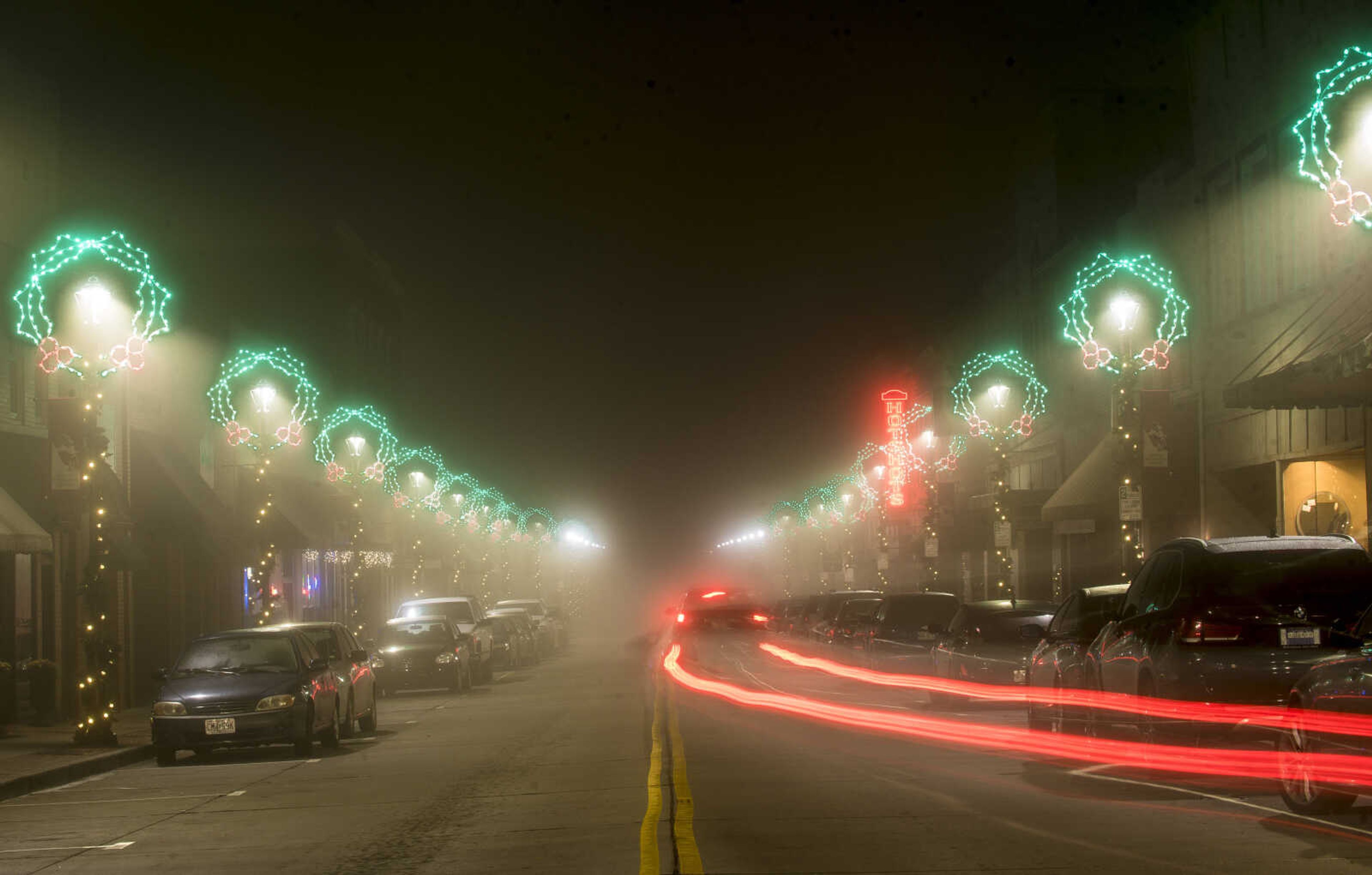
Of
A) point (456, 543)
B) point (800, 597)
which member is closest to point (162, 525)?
point (800, 597)

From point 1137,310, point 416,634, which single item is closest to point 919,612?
point 1137,310

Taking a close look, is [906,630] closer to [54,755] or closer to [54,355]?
[54,755]

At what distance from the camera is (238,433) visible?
114ft

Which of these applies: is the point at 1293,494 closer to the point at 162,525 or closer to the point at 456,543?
the point at 162,525

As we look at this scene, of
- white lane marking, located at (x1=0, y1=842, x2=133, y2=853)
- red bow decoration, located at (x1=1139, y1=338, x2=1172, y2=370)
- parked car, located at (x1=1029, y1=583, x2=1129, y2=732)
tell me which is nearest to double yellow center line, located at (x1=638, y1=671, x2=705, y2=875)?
white lane marking, located at (x1=0, y1=842, x2=133, y2=853)

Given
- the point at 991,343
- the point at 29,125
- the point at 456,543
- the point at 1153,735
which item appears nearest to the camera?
the point at 1153,735

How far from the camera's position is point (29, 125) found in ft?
91.7

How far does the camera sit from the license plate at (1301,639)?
44.2 feet

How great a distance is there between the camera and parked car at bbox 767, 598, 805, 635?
57.7 meters

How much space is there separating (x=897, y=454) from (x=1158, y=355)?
1291 inches

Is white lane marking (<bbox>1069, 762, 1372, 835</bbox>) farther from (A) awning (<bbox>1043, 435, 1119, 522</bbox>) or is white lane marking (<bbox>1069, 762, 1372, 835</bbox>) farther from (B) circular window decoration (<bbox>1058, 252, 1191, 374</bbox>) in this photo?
(A) awning (<bbox>1043, 435, 1119, 522</bbox>)

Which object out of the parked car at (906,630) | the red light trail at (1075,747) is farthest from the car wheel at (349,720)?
the parked car at (906,630)

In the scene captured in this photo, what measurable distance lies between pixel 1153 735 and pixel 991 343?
41.8 m

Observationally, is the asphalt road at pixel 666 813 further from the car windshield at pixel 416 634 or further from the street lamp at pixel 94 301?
the car windshield at pixel 416 634
